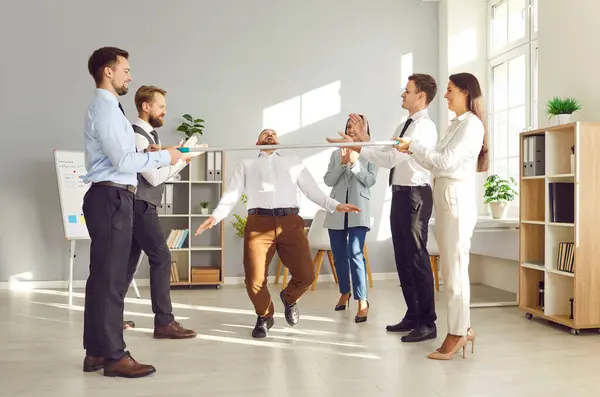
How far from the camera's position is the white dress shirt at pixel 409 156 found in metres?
3.99

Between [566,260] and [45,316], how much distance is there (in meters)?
3.90

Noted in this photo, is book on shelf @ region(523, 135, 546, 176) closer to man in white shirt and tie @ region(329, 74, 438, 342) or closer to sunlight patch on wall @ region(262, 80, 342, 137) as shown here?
man in white shirt and tie @ region(329, 74, 438, 342)

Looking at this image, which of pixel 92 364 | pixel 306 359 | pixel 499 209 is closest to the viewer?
pixel 92 364

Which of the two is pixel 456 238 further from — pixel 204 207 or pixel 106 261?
pixel 204 207

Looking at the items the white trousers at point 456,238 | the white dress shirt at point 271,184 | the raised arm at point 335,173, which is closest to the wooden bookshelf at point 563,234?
the white trousers at point 456,238

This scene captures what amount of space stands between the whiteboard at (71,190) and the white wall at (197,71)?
1.81 ft

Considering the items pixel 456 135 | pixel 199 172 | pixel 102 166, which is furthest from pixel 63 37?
pixel 456 135

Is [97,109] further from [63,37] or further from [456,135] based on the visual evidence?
[63,37]

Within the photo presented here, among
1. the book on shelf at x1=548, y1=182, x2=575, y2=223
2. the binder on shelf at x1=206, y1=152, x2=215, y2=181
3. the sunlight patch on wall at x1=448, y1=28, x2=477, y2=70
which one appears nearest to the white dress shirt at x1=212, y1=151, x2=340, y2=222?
the book on shelf at x1=548, y1=182, x2=575, y2=223

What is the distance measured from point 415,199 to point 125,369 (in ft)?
6.58

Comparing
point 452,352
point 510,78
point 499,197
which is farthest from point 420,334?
point 510,78

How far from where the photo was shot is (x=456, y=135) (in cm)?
350

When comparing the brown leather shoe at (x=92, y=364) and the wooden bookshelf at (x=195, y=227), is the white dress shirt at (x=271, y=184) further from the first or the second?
the wooden bookshelf at (x=195, y=227)

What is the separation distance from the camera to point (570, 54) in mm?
5094
